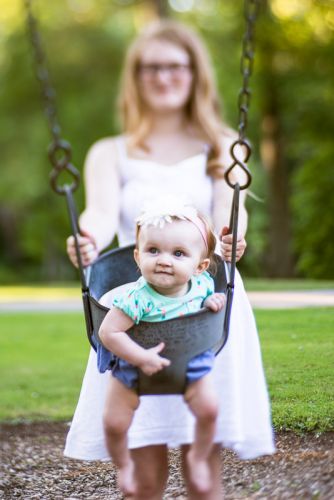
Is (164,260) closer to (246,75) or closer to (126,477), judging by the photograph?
(126,477)

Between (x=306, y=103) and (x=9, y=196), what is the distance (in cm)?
713

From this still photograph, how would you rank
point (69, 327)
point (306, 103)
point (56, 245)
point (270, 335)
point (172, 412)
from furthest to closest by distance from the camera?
point (56, 245) → point (306, 103) → point (69, 327) → point (270, 335) → point (172, 412)

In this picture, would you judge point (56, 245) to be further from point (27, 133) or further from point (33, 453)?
point (33, 453)

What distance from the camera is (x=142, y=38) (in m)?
3.17

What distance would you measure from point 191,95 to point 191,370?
4.89 feet

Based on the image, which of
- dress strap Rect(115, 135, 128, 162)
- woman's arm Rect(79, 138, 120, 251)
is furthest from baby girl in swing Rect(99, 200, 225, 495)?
dress strap Rect(115, 135, 128, 162)

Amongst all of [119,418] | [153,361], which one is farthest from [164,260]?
[119,418]

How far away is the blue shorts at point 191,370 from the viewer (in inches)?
75.6

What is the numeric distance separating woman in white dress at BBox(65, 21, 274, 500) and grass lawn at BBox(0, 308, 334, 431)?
1.42 feet

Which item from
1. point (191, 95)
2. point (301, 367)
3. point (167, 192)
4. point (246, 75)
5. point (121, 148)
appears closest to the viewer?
point (246, 75)

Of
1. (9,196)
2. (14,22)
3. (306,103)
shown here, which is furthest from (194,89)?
(14,22)

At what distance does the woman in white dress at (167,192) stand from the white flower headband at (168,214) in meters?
0.26

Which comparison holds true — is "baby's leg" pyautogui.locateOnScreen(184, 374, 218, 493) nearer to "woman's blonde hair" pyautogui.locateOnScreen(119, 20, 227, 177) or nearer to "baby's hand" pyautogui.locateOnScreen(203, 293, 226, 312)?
"baby's hand" pyautogui.locateOnScreen(203, 293, 226, 312)

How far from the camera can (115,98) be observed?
1560 centimetres
